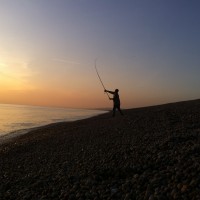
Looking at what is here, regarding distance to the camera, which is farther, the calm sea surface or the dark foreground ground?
the calm sea surface

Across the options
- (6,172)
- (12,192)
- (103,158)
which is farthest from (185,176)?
(6,172)

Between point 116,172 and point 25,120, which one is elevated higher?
point 25,120

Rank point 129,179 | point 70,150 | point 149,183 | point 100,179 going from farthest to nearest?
point 70,150 < point 100,179 < point 129,179 < point 149,183

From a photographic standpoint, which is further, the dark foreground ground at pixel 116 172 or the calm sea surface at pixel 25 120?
the calm sea surface at pixel 25 120

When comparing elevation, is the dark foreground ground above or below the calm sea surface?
below

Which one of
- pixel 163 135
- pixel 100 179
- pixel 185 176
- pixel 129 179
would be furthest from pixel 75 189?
pixel 163 135

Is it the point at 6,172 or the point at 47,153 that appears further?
the point at 47,153

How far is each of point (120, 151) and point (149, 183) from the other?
4510mm

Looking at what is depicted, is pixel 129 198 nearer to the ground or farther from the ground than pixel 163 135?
nearer to the ground

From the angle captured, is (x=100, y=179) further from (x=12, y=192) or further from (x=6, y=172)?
(x=6, y=172)

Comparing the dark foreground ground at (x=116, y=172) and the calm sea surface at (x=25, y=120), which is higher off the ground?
the calm sea surface at (x=25, y=120)

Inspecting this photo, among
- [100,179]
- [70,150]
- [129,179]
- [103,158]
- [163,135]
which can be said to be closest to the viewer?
[129,179]

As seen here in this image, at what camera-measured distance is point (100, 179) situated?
1014 cm

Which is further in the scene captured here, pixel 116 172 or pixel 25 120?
pixel 25 120
